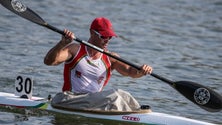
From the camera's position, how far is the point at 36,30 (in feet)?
64.7

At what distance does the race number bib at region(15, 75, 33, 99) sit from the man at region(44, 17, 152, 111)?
1.91ft

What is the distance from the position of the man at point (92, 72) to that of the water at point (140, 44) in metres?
0.41

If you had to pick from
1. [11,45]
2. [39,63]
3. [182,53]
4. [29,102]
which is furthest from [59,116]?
[182,53]

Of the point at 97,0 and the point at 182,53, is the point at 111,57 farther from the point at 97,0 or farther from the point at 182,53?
the point at 97,0

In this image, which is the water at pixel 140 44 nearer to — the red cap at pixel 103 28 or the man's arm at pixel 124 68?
the man's arm at pixel 124 68

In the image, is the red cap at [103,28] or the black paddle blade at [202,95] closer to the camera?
the red cap at [103,28]

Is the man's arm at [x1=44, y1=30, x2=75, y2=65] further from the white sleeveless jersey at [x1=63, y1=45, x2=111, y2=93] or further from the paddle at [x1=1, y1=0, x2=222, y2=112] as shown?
the paddle at [x1=1, y1=0, x2=222, y2=112]

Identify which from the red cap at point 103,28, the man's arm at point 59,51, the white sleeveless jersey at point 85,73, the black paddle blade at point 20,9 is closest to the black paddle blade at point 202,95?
the white sleeveless jersey at point 85,73

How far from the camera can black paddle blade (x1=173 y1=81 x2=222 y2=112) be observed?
11.7 meters

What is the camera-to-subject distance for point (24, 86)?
38.9ft

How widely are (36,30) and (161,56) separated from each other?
3790mm

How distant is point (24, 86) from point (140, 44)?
828cm

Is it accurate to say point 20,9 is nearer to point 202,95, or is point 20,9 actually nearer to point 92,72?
point 92,72

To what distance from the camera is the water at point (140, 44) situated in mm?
14008
